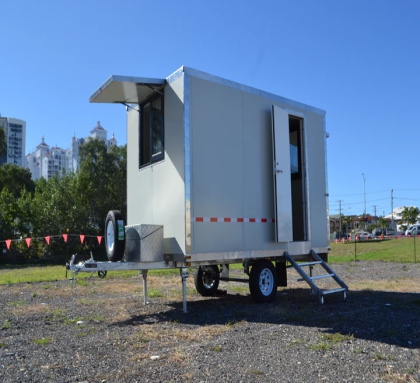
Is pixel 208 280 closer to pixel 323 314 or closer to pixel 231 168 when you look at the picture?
pixel 231 168

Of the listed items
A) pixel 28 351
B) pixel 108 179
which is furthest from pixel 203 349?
pixel 108 179

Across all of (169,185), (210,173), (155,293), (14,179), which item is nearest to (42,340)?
(169,185)

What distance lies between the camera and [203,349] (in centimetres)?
499

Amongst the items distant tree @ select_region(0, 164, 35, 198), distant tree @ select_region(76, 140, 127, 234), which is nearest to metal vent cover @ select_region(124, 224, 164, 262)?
distant tree @ select_region(76, 140, 127, 234)

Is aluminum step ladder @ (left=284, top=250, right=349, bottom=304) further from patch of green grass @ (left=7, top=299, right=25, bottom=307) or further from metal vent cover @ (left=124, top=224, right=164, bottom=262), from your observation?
patch of green grass @ (left=7, top=299, right=25, bottom=307)

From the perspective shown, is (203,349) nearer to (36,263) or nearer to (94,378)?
(94,378)

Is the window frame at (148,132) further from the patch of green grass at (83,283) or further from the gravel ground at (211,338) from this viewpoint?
the patch of green grass at (83,283)

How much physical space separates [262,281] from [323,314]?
155 centimetres

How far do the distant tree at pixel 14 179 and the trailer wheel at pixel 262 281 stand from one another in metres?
37.9

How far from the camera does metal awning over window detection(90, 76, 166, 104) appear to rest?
7.39m

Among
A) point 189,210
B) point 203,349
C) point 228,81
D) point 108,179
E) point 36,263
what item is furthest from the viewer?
point 108,179

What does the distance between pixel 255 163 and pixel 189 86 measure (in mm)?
1981

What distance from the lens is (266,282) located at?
8.47 metres

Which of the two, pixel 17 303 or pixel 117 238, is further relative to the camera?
pixel 17 303
